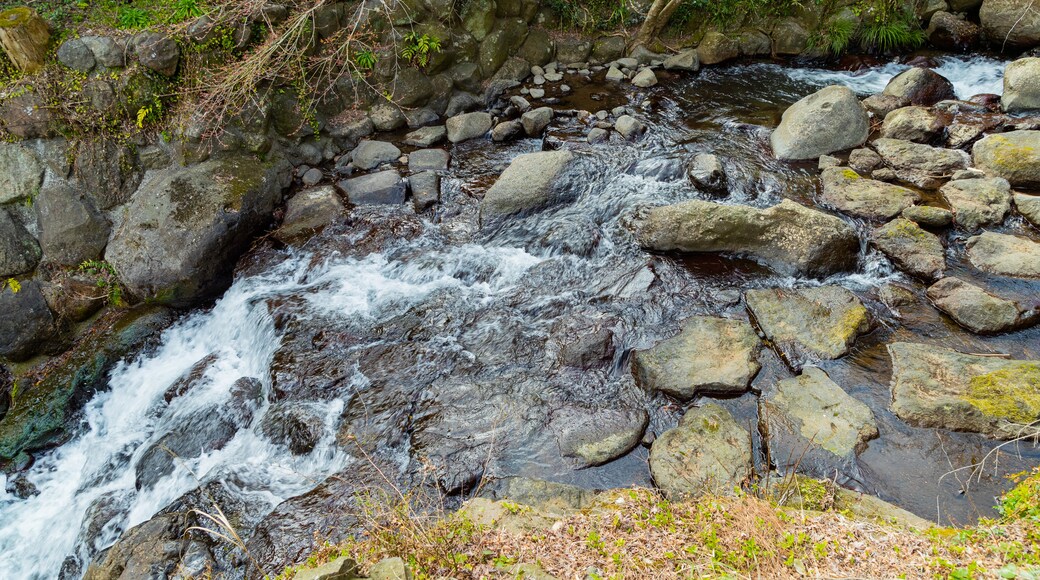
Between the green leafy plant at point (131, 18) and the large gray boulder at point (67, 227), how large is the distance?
7.60 ft

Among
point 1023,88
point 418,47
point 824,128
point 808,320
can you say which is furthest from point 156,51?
point 1023,88

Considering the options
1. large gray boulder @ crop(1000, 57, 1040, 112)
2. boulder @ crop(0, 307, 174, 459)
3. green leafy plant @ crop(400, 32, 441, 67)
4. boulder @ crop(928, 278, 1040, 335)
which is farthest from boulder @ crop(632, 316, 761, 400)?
green leafy plant @ crop(400, 32, 441, 67)

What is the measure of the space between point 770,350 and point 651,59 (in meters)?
6.98

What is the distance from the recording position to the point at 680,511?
11.8 feet

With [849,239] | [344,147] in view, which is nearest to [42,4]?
[344,147]

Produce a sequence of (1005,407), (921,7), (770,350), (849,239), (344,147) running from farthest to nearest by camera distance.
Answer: (921,7), (344,147), (849,239), (770,350), (1005,407)

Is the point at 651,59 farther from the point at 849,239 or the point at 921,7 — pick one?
the point at 849,239

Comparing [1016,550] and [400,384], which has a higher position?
[1016,550]

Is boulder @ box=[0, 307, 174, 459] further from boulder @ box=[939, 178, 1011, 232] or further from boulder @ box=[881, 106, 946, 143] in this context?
boulder @ box=[881, 106, 946, 143]

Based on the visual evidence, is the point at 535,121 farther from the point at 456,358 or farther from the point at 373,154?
the point at 456,358

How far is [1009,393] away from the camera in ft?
14.1

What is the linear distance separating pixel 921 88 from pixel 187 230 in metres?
10.3

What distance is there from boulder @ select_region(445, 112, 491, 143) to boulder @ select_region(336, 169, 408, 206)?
1437 mm

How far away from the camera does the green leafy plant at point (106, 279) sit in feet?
21.5
